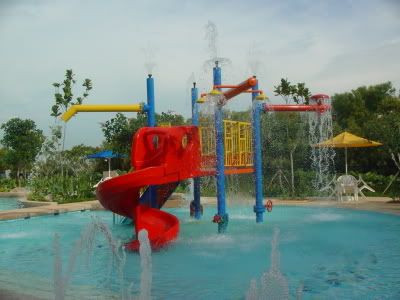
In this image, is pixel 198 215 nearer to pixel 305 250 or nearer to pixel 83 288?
pixel 305 250

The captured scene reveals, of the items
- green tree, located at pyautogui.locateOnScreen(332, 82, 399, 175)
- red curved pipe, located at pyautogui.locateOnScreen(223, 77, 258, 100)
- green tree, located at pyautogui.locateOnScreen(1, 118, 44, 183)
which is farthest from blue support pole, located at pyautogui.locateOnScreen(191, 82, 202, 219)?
green tree, located at pyautogui.locateOnScreen(1, 118, 44, 183)

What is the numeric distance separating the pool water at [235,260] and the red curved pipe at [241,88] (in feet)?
8.41

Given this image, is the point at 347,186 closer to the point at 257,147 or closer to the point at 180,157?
the point at 257,147

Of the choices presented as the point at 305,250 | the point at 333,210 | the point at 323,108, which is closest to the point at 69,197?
the point at 333,210

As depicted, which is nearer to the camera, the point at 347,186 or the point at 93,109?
the point at 93,109

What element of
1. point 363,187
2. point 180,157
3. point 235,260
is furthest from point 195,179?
point 363,187

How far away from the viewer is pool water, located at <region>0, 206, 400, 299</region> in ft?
17.6

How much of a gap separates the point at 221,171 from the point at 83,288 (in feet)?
13.3

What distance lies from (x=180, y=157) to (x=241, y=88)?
157cm

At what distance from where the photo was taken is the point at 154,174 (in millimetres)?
7617

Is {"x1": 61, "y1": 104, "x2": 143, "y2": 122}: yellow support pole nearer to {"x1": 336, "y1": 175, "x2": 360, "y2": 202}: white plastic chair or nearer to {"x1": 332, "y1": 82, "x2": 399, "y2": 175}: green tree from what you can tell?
{"x1": 336, "y1": 175, "x2": 360, "y2": 202}: white plastic chair

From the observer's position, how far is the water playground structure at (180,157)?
25.8 ft

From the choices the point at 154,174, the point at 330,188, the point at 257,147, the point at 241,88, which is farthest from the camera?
the point at 330,188

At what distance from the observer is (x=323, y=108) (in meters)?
10.0
